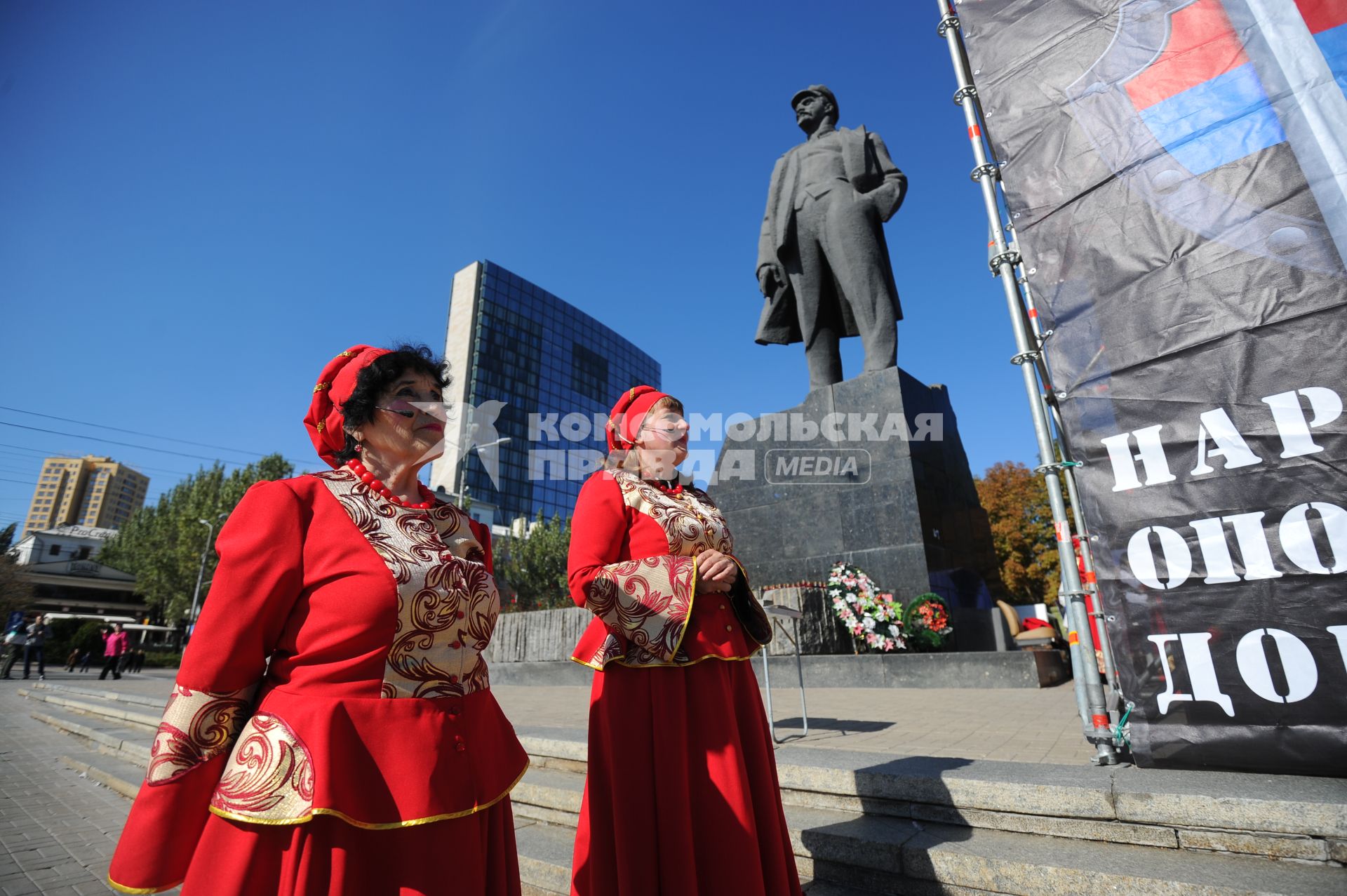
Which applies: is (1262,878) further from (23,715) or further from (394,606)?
(23,715)

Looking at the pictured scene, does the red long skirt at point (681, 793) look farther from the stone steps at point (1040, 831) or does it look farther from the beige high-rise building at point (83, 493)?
the beige high-rise building at point (83, 493)

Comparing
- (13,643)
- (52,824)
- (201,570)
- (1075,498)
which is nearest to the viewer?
(1075,498)

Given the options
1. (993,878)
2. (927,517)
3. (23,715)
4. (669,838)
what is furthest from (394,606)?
(23,715)

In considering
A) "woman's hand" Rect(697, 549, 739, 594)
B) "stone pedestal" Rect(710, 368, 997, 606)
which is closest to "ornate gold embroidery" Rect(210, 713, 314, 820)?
"woman's hand" Rect(697, 549, 739, 594)

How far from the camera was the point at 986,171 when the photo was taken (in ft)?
11.6

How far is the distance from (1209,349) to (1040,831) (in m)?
2.04

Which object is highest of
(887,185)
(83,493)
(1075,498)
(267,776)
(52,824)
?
→ (83,493)

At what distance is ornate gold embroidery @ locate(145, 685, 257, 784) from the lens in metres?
1.21

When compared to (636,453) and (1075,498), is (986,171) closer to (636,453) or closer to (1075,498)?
(1075,498)

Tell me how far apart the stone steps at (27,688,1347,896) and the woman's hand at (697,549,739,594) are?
1.22 m

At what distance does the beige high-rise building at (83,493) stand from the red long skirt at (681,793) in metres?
112

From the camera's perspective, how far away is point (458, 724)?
4.63ft

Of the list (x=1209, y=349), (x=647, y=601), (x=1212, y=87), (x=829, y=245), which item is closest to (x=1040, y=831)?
(x=647, y=601)

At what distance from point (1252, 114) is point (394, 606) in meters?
3.81
